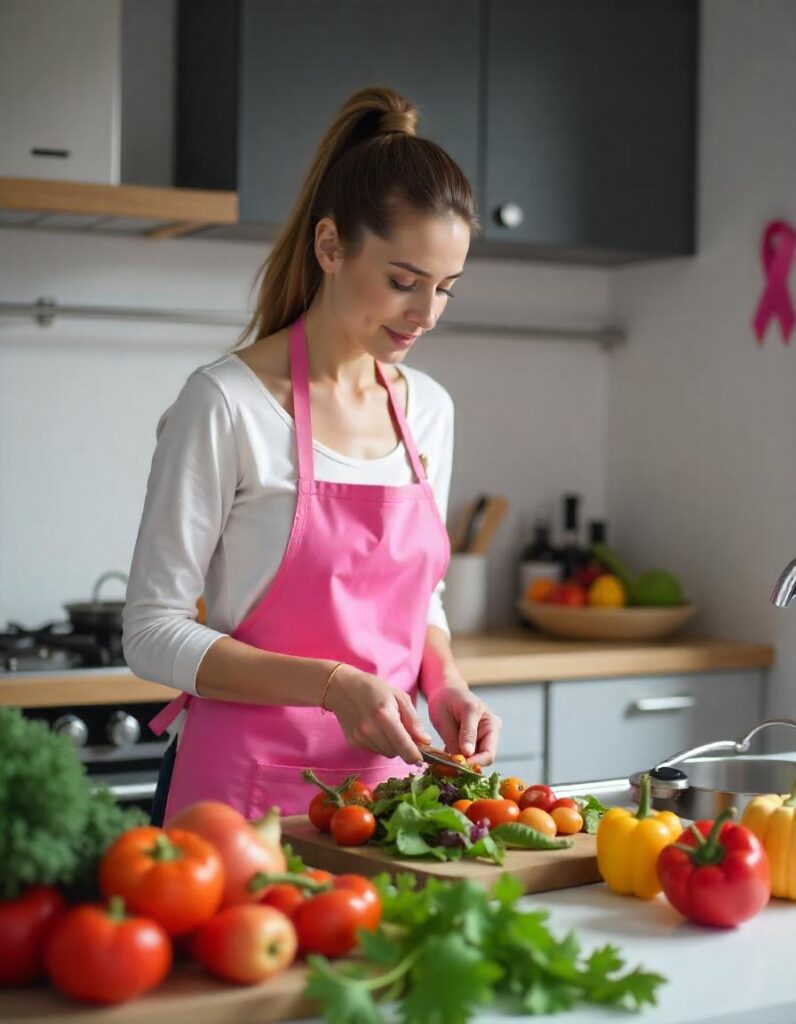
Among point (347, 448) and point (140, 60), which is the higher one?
point (140, 60)

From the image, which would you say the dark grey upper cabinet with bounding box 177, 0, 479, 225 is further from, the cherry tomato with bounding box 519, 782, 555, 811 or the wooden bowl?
the cherry tomato with bounding box 519, 782, 555, 811

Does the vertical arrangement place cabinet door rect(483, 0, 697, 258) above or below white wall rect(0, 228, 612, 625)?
above

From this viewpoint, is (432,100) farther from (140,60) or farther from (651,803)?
(651,803)

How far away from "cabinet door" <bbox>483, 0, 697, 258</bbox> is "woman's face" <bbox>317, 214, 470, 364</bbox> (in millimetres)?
1346

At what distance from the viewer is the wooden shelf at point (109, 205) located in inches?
106

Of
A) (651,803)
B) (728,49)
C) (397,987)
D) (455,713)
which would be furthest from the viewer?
(728,49)

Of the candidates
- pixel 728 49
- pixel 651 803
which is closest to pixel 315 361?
pixel 651 803

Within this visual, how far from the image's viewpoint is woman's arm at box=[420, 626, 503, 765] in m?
1.84

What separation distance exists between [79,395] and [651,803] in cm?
180

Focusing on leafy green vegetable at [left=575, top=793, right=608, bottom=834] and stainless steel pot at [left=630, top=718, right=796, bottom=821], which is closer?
leafy green vegetable at [left=575, top=793, right=608, bottom=834]

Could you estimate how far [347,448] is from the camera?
200cm

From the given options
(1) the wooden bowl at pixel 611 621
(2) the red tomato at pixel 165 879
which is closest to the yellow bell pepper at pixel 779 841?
(2) the red tomato at pixel 165 879

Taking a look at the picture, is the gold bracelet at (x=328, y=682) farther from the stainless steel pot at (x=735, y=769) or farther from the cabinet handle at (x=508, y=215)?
the cabinet handle at (x=508, y=215)

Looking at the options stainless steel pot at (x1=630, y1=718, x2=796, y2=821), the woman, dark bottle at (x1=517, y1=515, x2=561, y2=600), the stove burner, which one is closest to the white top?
the woman
